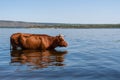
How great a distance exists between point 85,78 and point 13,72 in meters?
3.30

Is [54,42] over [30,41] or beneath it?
beneath

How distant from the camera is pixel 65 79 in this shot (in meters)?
11.8

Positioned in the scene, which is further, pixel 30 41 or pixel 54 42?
pixel 54 42

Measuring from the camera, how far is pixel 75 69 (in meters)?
13.9

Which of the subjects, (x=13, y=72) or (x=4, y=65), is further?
(x=4, y=65)

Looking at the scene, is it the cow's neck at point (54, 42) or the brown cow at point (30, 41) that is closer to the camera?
the brown cow at point (30, 41)

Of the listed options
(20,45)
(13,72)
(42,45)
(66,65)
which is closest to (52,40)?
(42,45)

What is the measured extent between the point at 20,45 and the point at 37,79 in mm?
10808

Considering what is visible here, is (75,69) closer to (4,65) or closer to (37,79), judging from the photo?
(37,79)

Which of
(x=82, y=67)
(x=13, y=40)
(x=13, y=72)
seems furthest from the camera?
(x=13, y=40)

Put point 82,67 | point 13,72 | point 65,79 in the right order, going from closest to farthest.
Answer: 1. point 65,79
2. point 13,72
3. point 82,67

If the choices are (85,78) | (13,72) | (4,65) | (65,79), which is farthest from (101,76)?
(4,65)

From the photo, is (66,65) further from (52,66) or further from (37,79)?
(37,79)

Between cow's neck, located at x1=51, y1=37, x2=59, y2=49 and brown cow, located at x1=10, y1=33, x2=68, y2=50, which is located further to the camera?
cow's neck, located at x1=51, y1=37, x2=59, y2=49
